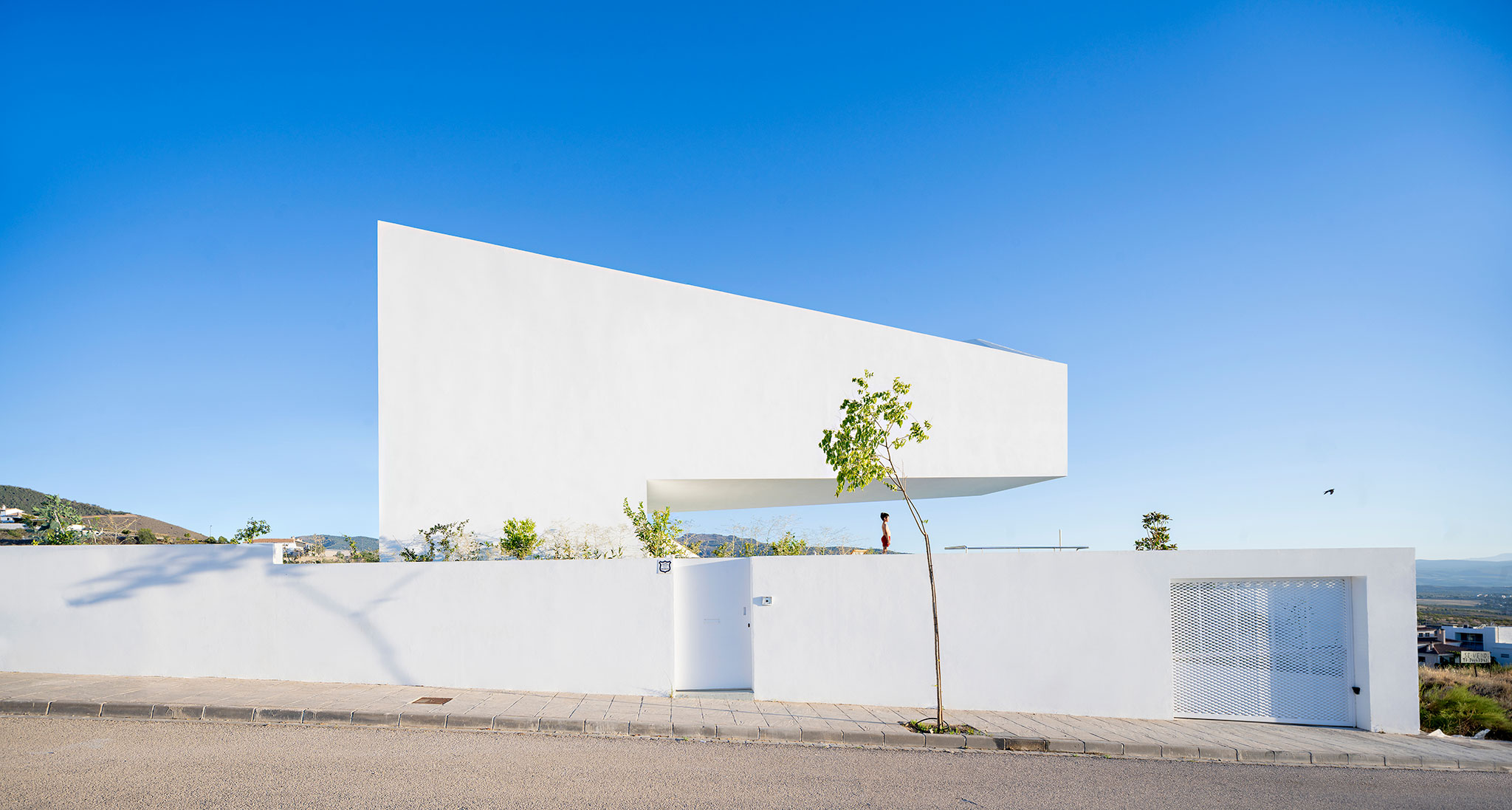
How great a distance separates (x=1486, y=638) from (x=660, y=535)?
56.5 metres

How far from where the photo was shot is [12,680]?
9.87 metres

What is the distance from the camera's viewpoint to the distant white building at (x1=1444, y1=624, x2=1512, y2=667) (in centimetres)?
4216

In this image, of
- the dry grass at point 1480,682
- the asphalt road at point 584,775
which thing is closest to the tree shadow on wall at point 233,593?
the asphalt road at point 584,775

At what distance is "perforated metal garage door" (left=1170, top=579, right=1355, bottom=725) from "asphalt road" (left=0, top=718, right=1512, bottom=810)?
1.81 meters

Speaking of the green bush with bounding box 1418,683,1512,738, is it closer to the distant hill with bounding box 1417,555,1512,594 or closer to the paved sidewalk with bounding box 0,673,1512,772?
the paved sidewalk with bounding box 0,673,1512,772

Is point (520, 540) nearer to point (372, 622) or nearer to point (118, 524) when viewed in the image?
point (372, 622)

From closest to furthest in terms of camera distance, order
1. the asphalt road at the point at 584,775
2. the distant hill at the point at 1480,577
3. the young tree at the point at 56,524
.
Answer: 1. the asphalt road at the point at 584,775
2. the young tree at the point at 56,524
3. the distant hill at the point at 1480,577

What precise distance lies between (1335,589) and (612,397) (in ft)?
36.6

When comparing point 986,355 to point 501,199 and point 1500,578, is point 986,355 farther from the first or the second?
point 1500,578

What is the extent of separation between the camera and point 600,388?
42.7 ft

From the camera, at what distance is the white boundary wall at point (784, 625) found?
10.1 meters

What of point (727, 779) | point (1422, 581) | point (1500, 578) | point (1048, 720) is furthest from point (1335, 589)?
point (1500, 578)

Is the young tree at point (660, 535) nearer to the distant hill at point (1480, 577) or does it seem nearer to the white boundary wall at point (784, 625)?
the white boundary wall at point (784, 625)

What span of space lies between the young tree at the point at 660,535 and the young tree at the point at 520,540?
5.23 feet
